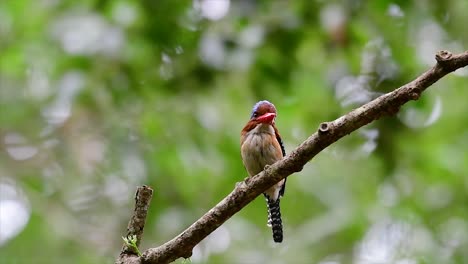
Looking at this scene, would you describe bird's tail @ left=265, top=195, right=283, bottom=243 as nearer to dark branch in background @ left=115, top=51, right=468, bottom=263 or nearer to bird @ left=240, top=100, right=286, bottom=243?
bird @ left=240, top=100, right=286, bottom=243

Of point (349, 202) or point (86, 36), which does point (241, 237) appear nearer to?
point (349, 202)

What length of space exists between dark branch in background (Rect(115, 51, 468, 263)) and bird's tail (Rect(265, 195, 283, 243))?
1475mm

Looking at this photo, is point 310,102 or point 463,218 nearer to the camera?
point 310,102

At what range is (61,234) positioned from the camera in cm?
765

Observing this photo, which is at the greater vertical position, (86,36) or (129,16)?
(129,16)

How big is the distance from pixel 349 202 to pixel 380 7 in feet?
10.00

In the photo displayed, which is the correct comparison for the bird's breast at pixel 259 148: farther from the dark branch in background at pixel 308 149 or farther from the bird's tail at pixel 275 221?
the dark branch in background at pixel 308 149

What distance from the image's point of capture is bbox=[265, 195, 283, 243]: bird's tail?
432cm

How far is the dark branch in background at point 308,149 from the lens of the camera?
254 centimetres

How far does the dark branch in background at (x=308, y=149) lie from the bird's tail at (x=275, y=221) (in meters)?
1.47

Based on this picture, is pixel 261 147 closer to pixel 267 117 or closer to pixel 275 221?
pixel 275 221

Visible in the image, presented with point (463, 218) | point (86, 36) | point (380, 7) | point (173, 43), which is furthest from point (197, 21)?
point (463, 218)

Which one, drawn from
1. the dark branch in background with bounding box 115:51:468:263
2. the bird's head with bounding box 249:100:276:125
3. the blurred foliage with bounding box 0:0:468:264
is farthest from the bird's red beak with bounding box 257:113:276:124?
the blurred foliage with bounding box 0:0:468:264

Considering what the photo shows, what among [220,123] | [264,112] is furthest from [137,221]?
[220,123]
